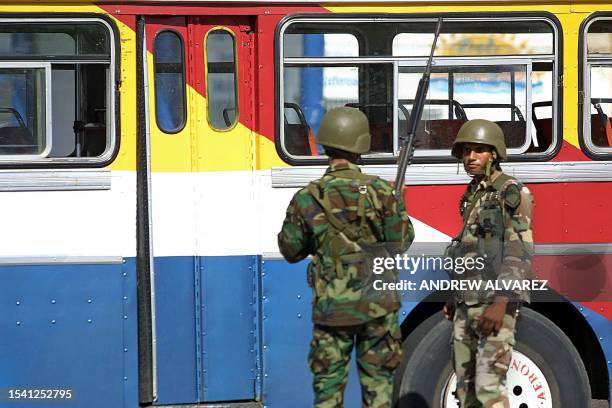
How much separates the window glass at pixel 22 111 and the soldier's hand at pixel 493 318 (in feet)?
9.24

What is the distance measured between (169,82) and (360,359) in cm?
219

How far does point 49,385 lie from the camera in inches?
232

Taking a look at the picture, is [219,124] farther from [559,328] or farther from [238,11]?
[559,328]

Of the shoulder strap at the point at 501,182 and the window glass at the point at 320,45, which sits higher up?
the window glass at the point at 320,45

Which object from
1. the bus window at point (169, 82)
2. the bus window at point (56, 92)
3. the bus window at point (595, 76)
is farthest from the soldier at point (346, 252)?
the bus window at point (595, 76)

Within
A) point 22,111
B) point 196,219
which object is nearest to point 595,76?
point 196,219

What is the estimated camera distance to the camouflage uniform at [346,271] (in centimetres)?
470

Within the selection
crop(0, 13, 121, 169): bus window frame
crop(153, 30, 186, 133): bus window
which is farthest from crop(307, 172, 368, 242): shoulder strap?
crop(0, 13, 121, 169): bus window frame

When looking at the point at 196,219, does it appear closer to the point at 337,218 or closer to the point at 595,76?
the point at 337,218

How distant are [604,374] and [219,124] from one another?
2895 millimetres

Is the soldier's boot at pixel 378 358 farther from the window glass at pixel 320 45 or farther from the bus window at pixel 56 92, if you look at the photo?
the bus window at pixel 56 92

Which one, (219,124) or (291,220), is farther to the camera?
(219,124)

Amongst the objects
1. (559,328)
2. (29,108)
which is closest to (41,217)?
(29,108)

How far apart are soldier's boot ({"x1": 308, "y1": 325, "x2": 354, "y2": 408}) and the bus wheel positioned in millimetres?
1329
